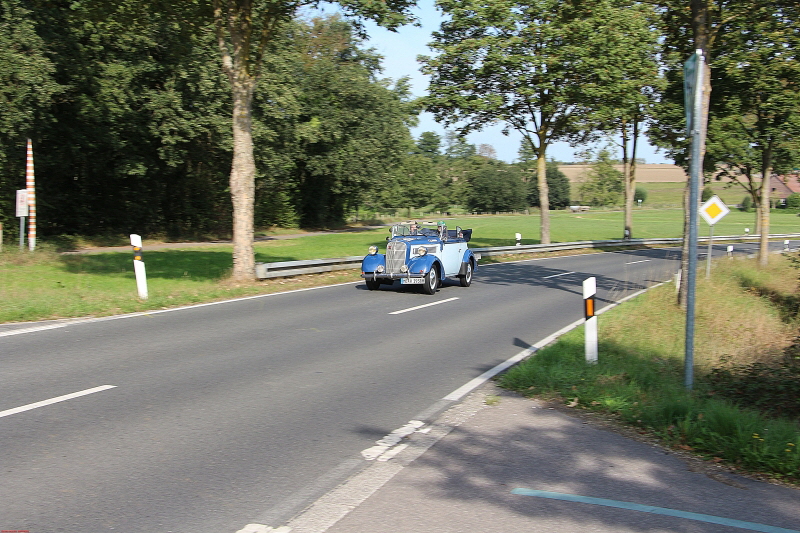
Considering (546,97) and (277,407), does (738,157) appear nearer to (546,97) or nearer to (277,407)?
(546,97)

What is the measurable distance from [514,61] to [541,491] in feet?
87.7

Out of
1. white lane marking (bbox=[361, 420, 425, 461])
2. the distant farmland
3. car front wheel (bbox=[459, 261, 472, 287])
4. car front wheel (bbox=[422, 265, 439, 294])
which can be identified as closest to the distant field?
the distant farmland

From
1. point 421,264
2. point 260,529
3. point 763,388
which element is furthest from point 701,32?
point 260,529

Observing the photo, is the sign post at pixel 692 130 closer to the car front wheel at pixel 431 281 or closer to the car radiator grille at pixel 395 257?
the car front wheel at pixel 431 281

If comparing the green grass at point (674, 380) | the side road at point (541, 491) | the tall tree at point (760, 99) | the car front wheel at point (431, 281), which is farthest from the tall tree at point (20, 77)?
the side road at point (541, 491)

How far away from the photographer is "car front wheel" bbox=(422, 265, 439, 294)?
53.1 feet

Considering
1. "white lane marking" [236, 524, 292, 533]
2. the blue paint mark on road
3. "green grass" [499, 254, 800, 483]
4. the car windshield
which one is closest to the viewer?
"white lane marking" [236, 524, 292, 533]

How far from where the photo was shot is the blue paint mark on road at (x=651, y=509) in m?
4.29

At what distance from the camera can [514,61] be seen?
29250mm

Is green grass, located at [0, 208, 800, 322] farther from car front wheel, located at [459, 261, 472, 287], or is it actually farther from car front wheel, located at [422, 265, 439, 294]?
car front wheel, located at [422, 265, 439, 294]

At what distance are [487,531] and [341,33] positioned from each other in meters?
55.6

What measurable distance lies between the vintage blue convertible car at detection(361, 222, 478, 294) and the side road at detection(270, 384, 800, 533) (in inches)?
389

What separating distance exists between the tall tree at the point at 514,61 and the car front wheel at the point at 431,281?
1567cm

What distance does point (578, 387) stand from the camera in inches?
295
